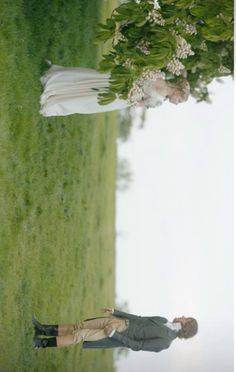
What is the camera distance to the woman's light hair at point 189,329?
142 inches

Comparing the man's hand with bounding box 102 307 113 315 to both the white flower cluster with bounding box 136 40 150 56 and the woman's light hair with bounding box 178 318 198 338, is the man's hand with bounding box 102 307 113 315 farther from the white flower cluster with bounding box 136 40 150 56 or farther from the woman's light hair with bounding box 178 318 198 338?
the white flower cluster with bounding box 136 40 150 56

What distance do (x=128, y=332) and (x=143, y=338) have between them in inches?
3.3

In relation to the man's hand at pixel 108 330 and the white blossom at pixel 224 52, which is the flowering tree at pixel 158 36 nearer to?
the white blossom at pixel 224 52

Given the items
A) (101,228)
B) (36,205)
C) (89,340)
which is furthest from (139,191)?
(89,340)

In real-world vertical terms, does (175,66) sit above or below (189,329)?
above

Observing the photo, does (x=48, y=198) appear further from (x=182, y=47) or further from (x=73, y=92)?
(x=182, y=47)

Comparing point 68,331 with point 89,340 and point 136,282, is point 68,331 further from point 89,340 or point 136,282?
point 136,282

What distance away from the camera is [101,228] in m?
3.88

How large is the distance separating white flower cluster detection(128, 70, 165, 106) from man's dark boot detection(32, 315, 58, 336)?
125 centimetres

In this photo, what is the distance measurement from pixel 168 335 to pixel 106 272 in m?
0.47

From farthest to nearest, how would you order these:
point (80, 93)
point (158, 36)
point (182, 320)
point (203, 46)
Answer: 1. point (80, 93)
2. point (203, 46)
3. point (182, 320)
4. point (158, 36)

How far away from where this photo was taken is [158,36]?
3.53m

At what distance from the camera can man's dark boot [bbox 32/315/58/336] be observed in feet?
12.0

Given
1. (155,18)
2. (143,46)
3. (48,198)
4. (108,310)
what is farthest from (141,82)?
(108,310)
